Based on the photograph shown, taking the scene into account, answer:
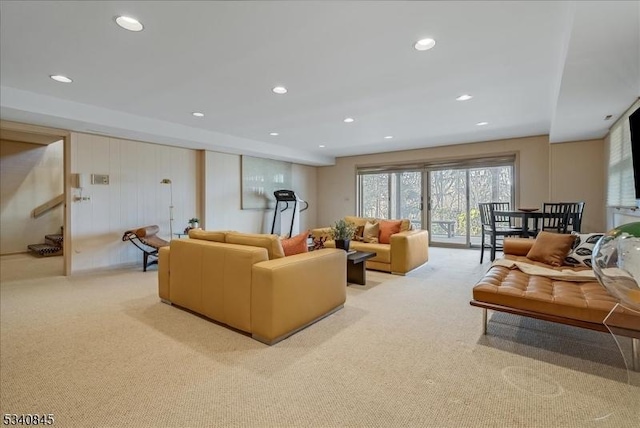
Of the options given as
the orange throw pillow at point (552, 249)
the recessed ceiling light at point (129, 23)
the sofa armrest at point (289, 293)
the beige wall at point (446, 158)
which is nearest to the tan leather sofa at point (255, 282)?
the sofa armrest at point (289, 293)

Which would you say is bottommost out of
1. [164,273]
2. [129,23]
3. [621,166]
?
[164,273]

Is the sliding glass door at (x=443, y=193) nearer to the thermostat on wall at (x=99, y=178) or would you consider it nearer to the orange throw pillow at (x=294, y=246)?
the orange throw pillow at (x=294, y=246)

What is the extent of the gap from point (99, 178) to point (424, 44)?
198 inches

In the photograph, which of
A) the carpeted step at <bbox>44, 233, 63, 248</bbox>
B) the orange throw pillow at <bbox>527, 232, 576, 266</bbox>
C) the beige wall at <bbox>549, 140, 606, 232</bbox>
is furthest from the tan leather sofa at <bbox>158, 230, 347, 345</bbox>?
the carpeted step at <bbox>44, 233, 63, 248</bbox>

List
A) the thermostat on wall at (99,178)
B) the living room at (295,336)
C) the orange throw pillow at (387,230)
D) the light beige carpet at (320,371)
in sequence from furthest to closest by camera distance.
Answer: the orange throw pillow at (387,230)
the thermostat on wall at (99,178)
the living room at (295,336)
the light beige carpet at (320,371)

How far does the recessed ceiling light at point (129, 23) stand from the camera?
216 centimetres

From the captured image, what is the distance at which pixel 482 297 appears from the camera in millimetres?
2307

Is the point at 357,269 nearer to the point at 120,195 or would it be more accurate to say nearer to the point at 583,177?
the point at 120,195

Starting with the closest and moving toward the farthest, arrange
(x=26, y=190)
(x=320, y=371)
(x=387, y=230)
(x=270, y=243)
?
(x=320, y=371), (x=270, y=243), (x=387, y=230), (x=26, y=190)

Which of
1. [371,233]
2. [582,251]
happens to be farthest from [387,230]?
[582,251]

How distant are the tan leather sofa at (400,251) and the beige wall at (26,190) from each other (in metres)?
6.97

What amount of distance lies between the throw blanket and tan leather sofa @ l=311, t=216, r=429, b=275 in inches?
55.9

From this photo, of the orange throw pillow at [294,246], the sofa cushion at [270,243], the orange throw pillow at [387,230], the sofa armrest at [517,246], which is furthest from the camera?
the orange throw pillow at [387,230]

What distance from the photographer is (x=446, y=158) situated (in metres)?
7.00
